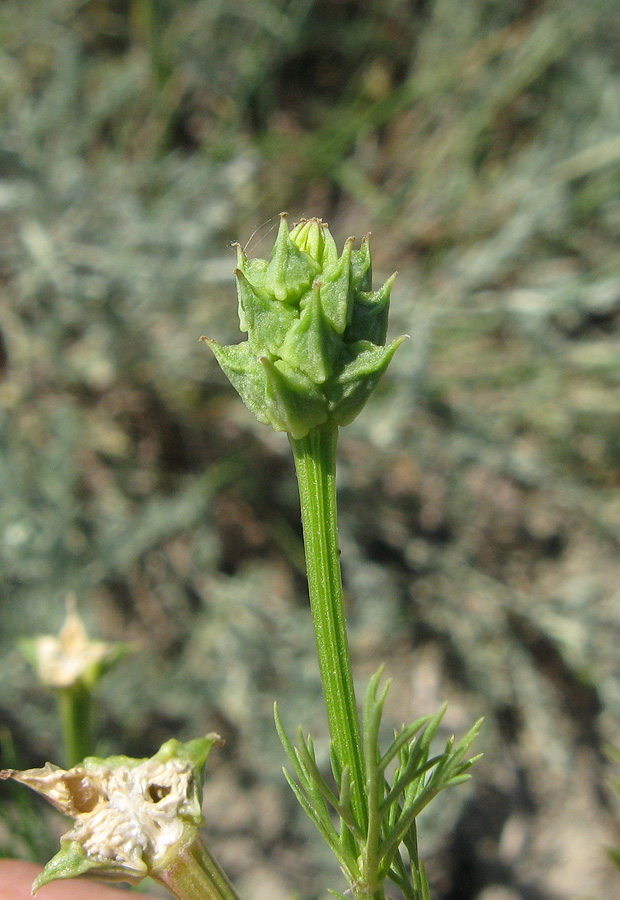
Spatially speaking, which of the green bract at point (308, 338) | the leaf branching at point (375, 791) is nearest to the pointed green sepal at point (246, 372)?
the green bract at point (308, 338)

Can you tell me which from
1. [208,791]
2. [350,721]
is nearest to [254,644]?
[208,791]

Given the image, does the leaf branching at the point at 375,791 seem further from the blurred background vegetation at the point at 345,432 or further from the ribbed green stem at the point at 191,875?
the blurred background vegetation at the point at 345,432

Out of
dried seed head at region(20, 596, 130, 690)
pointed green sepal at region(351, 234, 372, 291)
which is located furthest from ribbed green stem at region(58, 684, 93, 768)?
pointed green sepal at region(351, 234, 372, 291)

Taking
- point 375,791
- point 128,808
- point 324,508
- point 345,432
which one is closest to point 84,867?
point 128,808

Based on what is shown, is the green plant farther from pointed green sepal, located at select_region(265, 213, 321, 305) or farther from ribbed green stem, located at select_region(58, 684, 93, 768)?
ribbed green stem, located at select_region(58, 684, 93, 768)

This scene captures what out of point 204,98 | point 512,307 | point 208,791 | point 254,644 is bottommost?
point 208,791

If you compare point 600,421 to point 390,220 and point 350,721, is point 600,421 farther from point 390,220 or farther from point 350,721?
point 350,721
